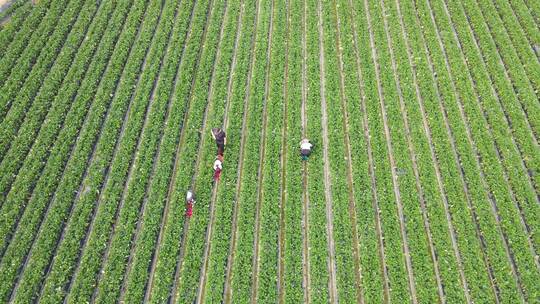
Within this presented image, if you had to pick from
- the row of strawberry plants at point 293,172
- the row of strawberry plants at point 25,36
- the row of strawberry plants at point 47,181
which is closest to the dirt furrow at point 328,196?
the row of strawberry plants at point 293,172

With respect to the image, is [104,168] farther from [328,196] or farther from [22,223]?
[328,196]

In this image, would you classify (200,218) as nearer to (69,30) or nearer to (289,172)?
(289,172)

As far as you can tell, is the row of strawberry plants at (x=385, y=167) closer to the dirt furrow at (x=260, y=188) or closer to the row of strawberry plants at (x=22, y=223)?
the dirt furrow at (x=260, y=188)

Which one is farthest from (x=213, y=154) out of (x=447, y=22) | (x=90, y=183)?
(x=447, y=22)

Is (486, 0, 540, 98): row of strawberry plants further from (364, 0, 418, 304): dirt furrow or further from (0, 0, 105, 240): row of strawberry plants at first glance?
(0, 0, 105, 240): row of strawberry plants

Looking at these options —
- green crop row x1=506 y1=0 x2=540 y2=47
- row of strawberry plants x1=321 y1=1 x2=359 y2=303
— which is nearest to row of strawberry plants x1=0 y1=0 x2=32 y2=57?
row of strawberry plants x1=321 y1=1 x2=359 y2=303
